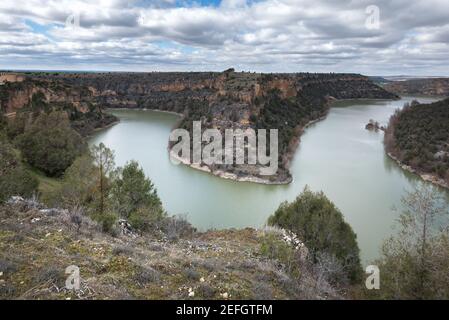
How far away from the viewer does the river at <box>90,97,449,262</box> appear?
50.9ft

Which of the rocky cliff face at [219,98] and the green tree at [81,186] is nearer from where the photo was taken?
the green tree at [81,186]

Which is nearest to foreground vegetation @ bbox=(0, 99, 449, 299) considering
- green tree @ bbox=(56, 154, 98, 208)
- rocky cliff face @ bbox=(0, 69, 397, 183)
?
green tree @ bbox=(56, 154, 98, 208)

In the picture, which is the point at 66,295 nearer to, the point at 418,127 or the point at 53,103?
the point at 418,127

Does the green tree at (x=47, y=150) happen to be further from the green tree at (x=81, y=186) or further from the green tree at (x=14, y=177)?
the green tree at (x=81, y=186)

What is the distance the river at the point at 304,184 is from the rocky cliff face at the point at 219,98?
1.81 meters

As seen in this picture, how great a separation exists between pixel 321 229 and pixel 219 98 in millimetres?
29276

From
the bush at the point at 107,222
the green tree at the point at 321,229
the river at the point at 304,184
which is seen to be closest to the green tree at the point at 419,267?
the green tree at the point at 321,229

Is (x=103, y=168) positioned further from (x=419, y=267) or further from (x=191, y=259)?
(x=419, y=267)

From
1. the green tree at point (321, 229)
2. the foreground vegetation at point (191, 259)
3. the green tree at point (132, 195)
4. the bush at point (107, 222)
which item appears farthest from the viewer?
the green tree at point (132, 195)

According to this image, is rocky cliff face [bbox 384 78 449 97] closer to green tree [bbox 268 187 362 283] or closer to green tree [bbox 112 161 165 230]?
green tree [bbox 268 187 362 283]

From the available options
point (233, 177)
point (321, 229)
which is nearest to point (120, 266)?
point (321, 229)

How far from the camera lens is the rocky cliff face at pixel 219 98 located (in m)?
31.7

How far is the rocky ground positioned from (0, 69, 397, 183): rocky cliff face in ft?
57.2
